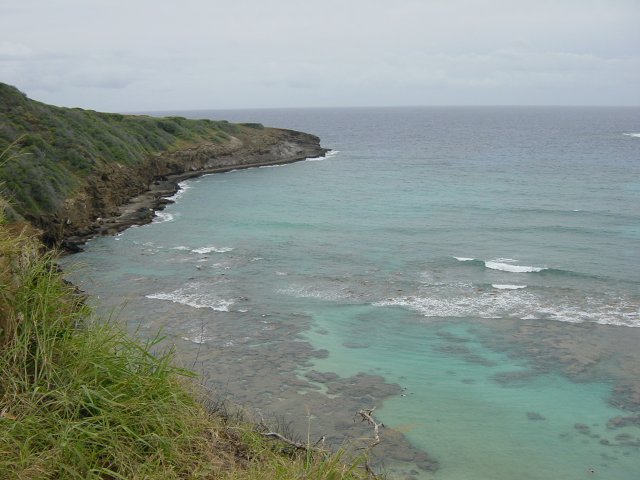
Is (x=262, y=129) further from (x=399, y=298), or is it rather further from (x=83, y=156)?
(x=399, y=298)

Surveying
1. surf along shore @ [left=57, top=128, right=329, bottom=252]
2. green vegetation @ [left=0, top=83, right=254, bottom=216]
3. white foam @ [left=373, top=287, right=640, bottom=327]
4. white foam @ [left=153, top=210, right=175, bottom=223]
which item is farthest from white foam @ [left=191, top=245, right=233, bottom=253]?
white foam @ [left=373, top=287, right=640, bottom=327]

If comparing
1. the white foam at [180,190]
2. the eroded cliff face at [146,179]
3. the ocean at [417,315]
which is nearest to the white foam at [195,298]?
the ocean at [417,315]

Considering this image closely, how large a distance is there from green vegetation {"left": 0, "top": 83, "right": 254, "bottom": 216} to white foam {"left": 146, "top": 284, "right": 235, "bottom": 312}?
7.15 metres

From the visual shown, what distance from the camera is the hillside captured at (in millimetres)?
35375

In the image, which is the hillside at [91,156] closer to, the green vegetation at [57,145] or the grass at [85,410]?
the green vegetation at [57,145]

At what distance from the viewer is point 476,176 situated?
6588cm

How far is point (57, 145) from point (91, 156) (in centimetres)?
251

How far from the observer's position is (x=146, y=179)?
55781 millimetres

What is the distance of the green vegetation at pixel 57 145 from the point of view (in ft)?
116

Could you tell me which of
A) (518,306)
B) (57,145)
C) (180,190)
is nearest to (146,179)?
(180,190)

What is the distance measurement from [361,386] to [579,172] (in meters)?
58.5

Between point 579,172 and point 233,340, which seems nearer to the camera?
point 233,340

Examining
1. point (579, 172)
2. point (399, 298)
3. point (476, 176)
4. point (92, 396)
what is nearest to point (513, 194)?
point (476, 176)

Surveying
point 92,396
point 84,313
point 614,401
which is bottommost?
point 614,401
